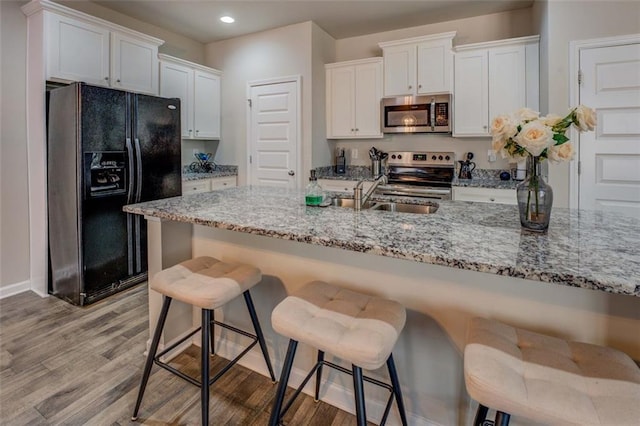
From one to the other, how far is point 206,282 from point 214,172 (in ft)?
11.1

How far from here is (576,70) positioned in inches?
114

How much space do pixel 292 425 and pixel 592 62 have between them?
3.48 metres

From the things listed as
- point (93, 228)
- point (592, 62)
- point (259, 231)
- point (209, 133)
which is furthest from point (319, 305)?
point (209, 133)

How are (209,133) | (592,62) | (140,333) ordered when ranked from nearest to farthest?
(140,333), (592,62), (209,133)

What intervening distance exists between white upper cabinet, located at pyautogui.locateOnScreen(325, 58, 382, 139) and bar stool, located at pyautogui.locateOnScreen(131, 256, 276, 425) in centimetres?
290

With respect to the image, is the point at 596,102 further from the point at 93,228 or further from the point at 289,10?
the point at 93,228

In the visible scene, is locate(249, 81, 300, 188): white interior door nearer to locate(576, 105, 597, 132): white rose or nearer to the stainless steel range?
the stainless steel range

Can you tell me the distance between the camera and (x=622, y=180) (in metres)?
2.87

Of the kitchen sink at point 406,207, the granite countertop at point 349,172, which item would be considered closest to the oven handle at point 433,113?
the granite countertop at point 349,172

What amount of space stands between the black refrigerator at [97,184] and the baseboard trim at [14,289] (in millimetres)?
318

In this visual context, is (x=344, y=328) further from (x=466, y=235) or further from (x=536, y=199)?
(x=536, y=199)

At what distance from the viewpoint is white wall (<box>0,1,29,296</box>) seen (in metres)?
2.86

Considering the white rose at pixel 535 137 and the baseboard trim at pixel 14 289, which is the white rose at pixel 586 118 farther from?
the baseboard trim at pixel 14 289

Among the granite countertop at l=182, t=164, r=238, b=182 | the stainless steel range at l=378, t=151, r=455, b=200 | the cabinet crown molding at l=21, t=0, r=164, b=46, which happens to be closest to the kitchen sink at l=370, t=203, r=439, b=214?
the stainless steel range at l=378, t=151, r=455, b=200
